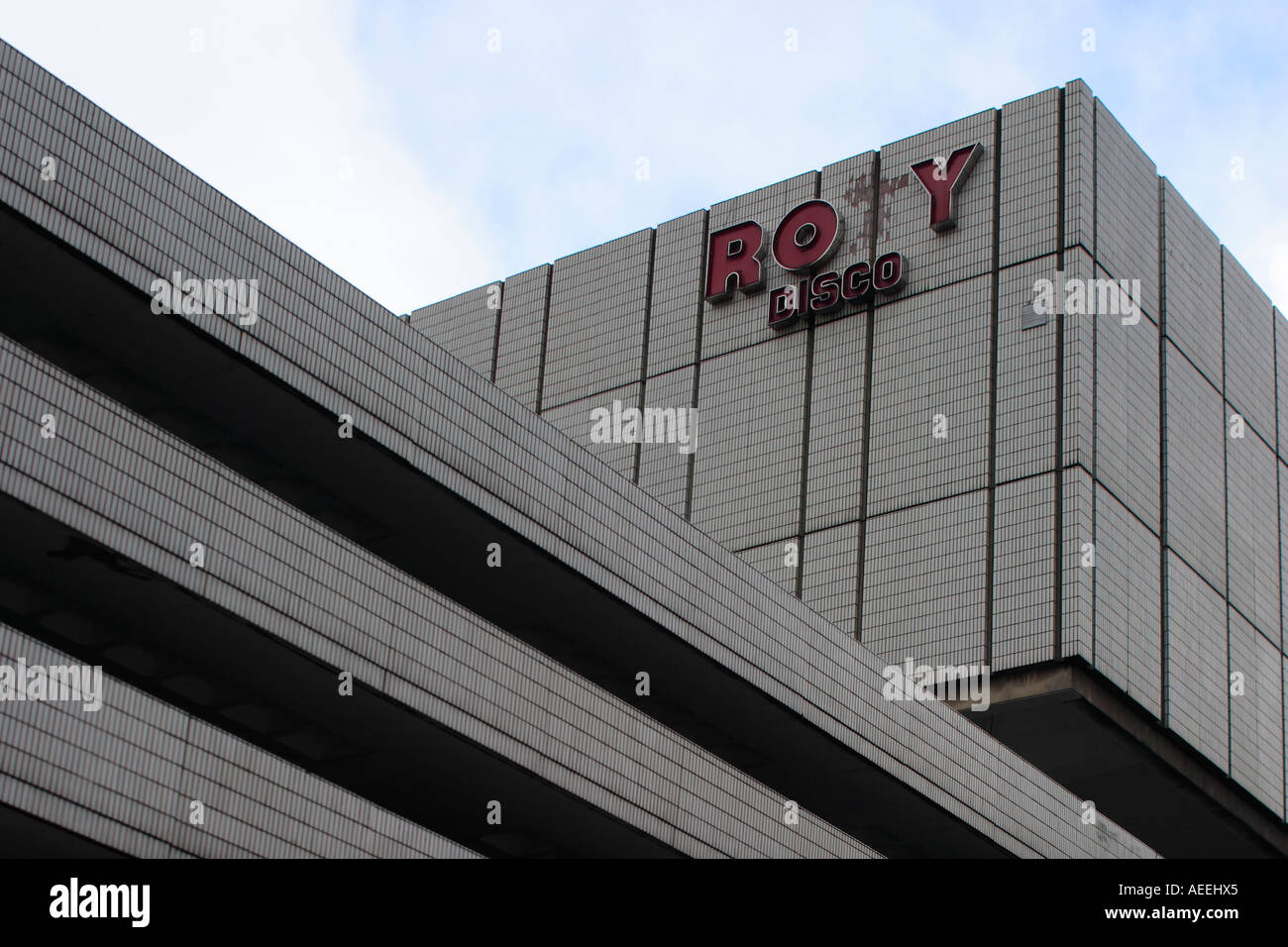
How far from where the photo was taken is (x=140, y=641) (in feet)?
132

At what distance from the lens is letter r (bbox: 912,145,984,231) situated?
242 ft

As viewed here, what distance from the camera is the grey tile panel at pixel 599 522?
42.4 meters

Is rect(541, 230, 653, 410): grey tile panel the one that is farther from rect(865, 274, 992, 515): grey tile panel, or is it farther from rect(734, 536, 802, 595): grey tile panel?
rect(865, 274, 992, 515): grey tile panel

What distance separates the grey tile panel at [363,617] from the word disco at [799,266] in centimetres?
2962

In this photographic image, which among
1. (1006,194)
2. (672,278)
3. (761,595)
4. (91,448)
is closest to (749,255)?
(672,278)

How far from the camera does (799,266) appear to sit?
76688mm

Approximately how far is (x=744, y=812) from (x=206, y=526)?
55.0 ft

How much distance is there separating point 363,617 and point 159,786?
7180 mm

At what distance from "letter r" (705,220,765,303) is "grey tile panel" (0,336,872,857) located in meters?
33.1
